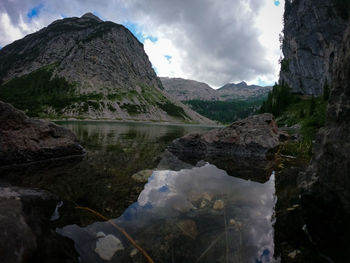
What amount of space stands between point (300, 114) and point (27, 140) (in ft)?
306

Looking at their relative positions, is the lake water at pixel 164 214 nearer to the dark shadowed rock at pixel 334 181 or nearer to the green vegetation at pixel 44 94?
the dark shadowed rock at pixel 334 181

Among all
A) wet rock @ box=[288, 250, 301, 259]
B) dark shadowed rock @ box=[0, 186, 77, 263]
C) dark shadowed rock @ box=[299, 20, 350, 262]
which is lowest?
wet rock @ box=[288, 250, 301, 259]

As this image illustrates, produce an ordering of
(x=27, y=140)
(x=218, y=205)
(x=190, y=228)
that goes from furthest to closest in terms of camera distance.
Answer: (x=27, y=140)
(x=218, y=205)
(x=190, y=228)

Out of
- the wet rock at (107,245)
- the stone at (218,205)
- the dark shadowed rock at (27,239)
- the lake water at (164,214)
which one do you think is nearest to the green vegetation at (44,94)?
the lake water at (164,214)

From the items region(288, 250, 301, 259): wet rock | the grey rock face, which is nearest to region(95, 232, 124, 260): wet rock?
region(288, 250, 301, 259): wet rock

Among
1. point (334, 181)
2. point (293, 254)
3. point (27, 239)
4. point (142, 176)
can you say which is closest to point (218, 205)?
point (293, 254)

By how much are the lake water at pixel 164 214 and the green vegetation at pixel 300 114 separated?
28.1 feet

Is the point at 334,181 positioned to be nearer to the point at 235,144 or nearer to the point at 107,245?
the point at 107,245

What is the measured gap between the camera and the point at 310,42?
11175 centimetres

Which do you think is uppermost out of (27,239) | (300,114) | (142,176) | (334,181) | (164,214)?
(300,114)

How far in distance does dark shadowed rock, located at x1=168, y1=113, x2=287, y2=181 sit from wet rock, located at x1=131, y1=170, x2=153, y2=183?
16.6 ft

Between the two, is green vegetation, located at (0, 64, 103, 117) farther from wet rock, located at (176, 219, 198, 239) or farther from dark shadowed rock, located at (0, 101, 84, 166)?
wet rock, located at (176, 219, 198, 239)

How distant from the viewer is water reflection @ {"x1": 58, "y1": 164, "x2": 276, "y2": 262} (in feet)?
13.1

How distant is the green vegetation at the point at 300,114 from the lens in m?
16.0
